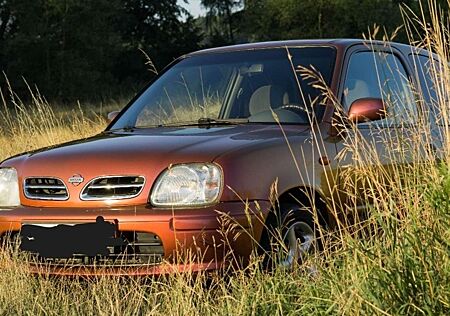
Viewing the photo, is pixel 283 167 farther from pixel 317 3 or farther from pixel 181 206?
pixel 317 3

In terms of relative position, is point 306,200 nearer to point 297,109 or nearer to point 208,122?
point 297,109

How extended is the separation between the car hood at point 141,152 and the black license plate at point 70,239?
158mm

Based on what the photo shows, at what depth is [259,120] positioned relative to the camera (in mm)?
4957

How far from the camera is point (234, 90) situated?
550 centimetres

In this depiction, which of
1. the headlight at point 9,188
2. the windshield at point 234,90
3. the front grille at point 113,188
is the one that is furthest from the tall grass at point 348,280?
the windshield at point 234,90

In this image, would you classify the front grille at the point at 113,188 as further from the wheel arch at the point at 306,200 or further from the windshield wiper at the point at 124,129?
the windshield wiper at the point at 124,129

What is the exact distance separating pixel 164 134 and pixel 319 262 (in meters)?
1.53

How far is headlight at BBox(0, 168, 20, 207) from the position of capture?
453 centimetres

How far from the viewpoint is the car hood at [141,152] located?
4.05 meters

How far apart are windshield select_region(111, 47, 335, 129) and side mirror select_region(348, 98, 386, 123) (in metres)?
0.25

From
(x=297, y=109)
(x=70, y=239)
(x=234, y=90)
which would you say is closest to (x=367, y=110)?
(x=297, y=109)

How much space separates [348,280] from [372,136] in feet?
5.25

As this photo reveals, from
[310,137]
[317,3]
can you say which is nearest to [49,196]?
[310,137]

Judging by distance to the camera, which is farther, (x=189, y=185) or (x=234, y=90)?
(x=234, y=90)
